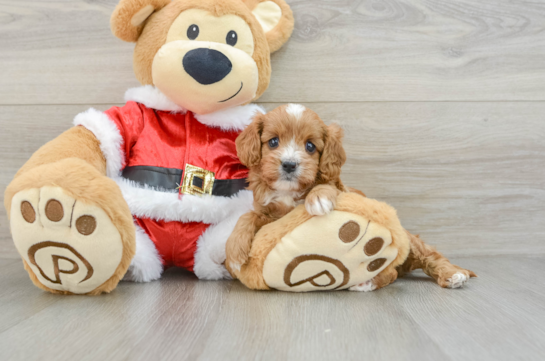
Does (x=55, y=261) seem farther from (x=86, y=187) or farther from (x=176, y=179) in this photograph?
(x=176, y=179)

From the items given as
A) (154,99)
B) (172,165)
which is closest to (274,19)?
(154,99)

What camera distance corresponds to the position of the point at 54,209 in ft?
2.82

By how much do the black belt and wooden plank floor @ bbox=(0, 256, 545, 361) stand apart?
0.26 metres

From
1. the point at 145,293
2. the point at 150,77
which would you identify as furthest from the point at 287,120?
the point at 145,293

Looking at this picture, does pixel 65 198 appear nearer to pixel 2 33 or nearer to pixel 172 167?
pixel 172 167

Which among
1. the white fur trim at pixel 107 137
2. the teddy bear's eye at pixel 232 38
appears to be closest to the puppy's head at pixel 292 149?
the teddy bear's eye at pixel 232 38

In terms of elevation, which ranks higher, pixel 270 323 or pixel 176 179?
pixel 176 179

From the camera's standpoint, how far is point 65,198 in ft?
2.83

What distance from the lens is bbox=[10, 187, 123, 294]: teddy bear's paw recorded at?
864 millimetres

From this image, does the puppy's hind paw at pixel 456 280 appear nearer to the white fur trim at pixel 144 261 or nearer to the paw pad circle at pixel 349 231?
the paw pad circle at pixel 349 231

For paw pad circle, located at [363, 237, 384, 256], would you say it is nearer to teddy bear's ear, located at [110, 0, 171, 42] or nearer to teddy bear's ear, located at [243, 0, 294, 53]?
teddy bear's ear, located at [243, 0, 294, 53]

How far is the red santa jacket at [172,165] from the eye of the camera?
110 centimetres

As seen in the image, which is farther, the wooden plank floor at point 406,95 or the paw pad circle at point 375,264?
the wooden plank floor at point 406,95

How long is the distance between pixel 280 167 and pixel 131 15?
0.59m
